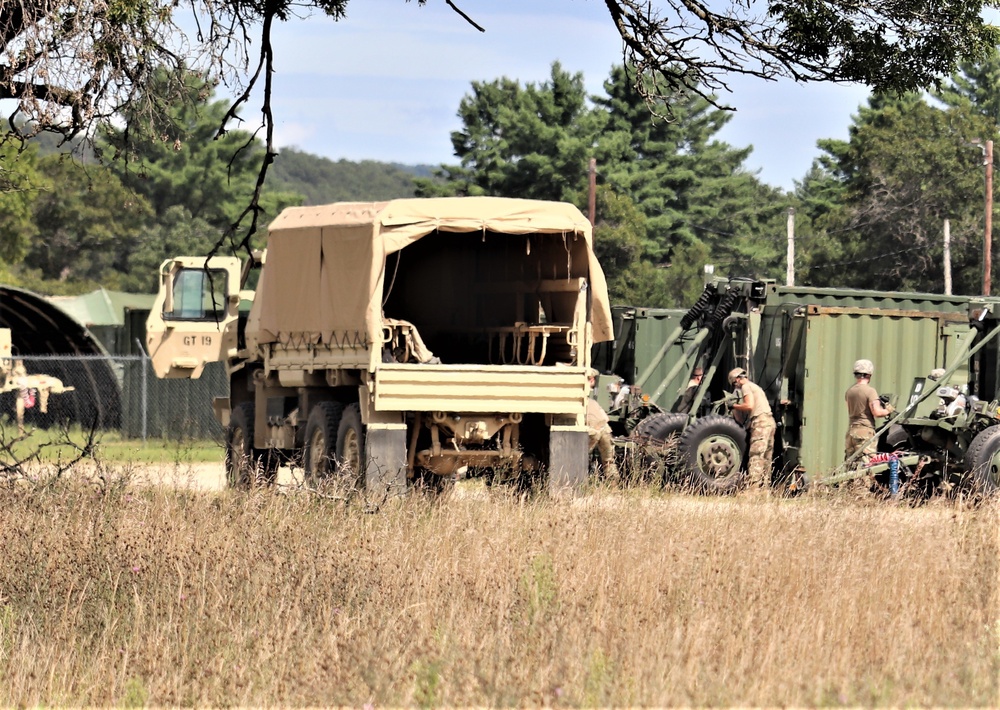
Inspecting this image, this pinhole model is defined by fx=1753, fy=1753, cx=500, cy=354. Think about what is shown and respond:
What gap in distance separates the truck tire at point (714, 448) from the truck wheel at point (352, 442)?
4.31 metres

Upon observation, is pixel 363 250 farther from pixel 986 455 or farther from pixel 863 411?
pixel 986 455

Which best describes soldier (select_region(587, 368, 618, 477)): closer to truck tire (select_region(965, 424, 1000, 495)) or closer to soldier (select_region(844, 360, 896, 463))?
soldier (select_region(844, 360, 896, 463))

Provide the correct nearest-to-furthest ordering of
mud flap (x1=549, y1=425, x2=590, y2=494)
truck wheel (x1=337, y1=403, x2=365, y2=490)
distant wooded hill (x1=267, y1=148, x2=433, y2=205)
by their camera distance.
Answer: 1. truck wheel (x1=337, y1=403, x2=365, y2=490)
2. mud flap (x1=549, y1=425, x2=590, y2=494)
3. distant wooded hill (x1=267, y1=148, x2=433, y2=205)

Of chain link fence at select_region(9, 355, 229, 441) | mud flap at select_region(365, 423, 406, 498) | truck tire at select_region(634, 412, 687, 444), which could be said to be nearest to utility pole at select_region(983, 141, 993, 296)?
chain link fence at select_region(9, 355, 229, 441)

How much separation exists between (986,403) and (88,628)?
12.3 meters

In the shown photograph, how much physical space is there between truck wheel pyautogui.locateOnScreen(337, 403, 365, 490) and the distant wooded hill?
151 metres

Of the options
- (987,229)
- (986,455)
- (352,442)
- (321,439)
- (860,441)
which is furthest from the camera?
(987,229)

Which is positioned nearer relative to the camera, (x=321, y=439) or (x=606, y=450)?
(x=321, y=439)

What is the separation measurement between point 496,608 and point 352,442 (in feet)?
24.2

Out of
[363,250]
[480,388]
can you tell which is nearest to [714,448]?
[480,388]

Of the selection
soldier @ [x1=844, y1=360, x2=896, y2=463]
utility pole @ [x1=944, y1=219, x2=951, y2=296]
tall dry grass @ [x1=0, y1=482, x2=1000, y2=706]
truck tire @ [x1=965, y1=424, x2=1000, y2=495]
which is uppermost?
utility pole @ [x1=944, y1=219, x2=951, y2=296]

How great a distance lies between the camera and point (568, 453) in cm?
1566

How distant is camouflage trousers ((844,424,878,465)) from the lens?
17.7 meters

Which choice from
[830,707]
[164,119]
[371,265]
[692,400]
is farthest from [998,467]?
[830,707]
